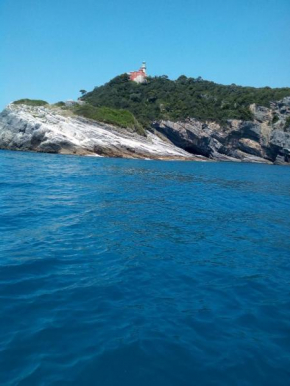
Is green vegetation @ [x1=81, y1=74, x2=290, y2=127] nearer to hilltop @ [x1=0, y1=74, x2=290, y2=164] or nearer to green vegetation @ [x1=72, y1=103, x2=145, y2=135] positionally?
hilltop @ [x1=0, y1=74, x2=290, y2=164]

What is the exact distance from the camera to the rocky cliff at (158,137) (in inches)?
2047

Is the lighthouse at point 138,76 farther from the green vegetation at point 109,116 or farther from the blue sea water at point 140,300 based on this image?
the blue sea water at point 140,300

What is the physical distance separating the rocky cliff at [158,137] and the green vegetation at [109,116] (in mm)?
2440

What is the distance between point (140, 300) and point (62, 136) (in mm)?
47546

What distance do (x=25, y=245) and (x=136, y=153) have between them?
49349mm

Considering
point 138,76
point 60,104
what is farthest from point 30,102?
point 138,76

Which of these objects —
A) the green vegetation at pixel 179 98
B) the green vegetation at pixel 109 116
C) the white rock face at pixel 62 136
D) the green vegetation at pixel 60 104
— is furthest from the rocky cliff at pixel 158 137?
the green vegetation at pixel 60 104

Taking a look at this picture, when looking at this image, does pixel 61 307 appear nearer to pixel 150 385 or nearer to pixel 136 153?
pixel 150 385

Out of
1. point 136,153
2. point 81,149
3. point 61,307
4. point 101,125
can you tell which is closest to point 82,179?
point 61,307

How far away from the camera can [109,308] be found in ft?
18.9

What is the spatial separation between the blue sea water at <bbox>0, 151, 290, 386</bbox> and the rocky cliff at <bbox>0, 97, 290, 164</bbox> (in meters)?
41.1

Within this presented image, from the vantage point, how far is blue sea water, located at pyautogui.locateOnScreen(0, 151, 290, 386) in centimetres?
435

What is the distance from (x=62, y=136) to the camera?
5062 cm

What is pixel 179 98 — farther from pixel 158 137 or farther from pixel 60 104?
pixel 60 104
